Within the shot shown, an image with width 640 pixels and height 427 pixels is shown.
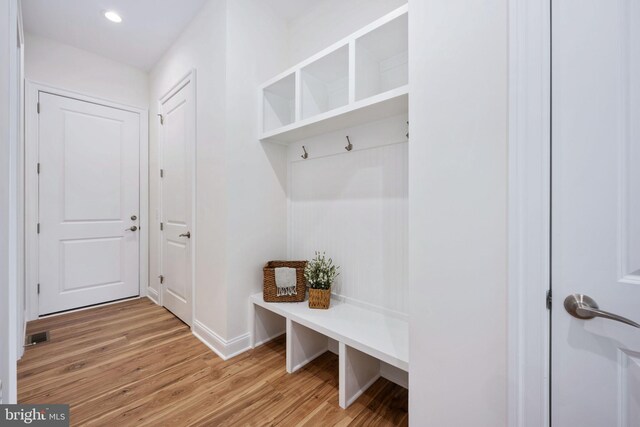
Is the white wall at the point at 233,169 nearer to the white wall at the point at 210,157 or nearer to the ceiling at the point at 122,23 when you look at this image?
the white wall at the point at 210,157

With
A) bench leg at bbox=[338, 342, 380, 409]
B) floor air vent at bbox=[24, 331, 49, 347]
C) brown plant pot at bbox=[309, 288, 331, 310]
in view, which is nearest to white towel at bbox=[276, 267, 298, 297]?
brown plant pot at bbox=[309, 288, 331, 310]

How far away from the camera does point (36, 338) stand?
214 cm

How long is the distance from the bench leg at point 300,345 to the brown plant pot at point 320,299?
0.60 feet

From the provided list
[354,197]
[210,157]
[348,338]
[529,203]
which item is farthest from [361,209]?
[210,157]

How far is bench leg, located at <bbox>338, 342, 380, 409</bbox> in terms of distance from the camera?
4.66 feet

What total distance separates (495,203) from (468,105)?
13.8 inches

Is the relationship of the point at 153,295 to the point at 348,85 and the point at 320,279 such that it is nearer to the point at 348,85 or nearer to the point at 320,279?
the point at 320,279

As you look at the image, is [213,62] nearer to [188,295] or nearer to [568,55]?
[188,295]

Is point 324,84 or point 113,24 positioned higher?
point 113,24

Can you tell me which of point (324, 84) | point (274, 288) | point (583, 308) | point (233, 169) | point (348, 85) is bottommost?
point (274, 288)

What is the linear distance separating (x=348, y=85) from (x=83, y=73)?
2.94m

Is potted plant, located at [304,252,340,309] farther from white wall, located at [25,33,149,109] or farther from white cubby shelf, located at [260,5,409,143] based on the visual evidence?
white wall, located at [25,33,149,109]

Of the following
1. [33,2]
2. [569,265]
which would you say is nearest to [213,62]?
[33,2]

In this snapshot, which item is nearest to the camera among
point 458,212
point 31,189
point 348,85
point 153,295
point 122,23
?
point 458,212
